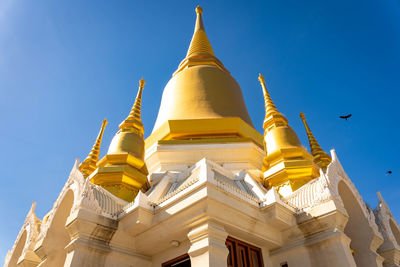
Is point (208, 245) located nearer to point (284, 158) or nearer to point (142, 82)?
point (284, 158)

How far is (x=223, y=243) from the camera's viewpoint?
18.7 ft

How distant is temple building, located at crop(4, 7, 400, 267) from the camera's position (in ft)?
19.9

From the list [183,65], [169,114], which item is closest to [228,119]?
[169,114]

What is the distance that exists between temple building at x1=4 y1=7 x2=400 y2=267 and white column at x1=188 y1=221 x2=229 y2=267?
17 millimetres

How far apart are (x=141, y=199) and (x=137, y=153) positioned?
413 cm

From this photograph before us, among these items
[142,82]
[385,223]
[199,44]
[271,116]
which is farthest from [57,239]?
[199,44]

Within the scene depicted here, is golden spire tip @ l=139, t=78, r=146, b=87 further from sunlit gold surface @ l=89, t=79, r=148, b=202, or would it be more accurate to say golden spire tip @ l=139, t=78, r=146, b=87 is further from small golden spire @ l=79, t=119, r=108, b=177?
small golden spire @ l=79, t=119, r=108, b=177

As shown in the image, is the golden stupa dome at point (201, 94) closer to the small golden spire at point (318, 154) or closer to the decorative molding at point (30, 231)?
the small golden spire at point (318, 154)

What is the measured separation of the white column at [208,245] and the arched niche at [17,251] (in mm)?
7031

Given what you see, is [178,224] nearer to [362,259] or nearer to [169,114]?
[362,259]

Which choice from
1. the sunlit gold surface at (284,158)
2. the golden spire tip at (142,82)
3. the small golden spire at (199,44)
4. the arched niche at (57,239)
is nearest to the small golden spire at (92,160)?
the golden spire tip at (142,82)

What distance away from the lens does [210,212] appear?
5.74m

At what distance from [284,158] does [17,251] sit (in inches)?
333

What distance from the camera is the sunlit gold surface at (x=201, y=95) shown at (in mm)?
13859
